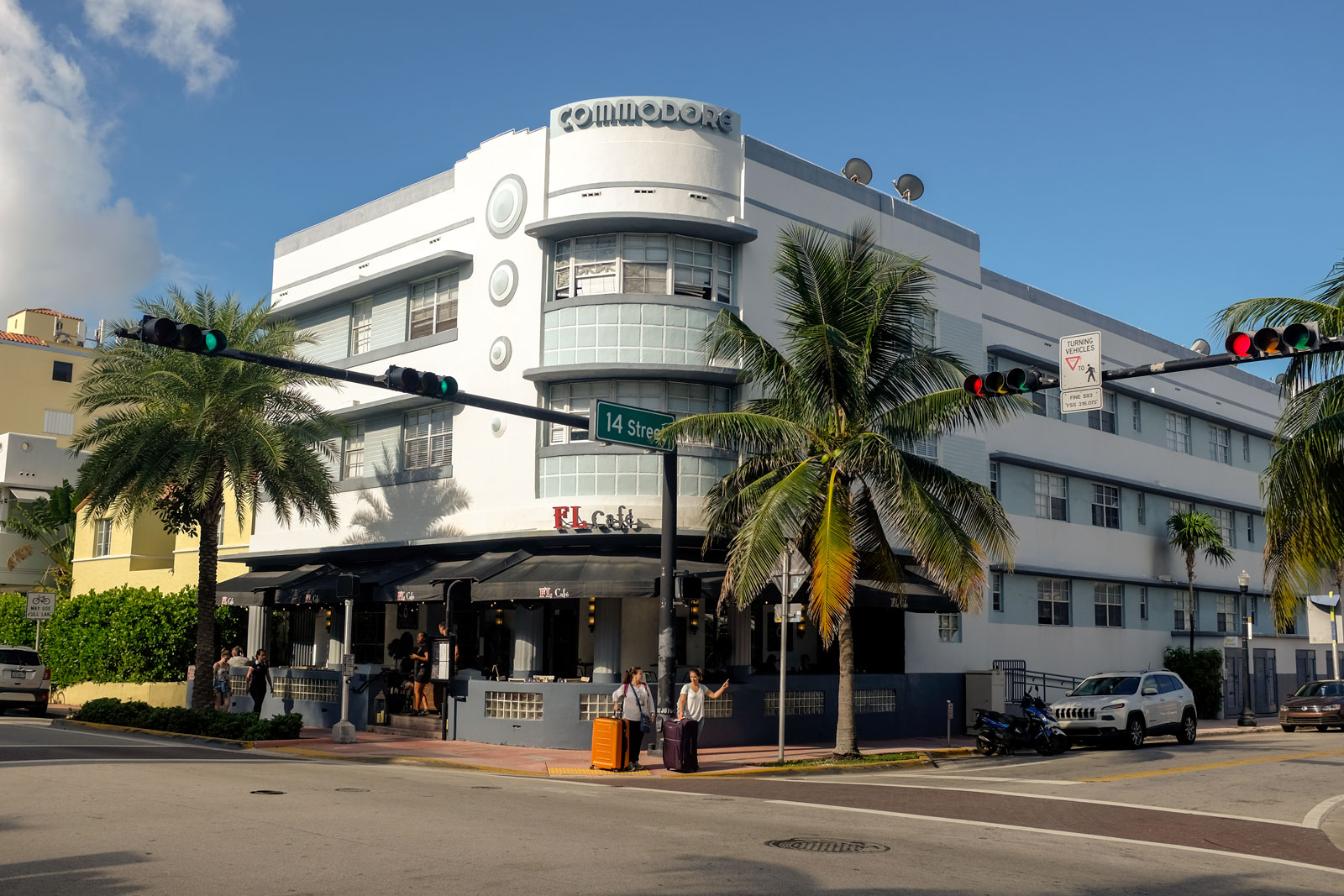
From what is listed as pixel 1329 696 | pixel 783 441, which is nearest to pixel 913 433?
pixel 783 441

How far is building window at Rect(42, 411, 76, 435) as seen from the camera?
59.9 m

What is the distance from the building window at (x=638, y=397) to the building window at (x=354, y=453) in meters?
7.37

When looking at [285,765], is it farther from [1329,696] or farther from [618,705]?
[1329,696]

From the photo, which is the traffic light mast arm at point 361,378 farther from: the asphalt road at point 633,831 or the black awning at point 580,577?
the asphalt road at point 633,831

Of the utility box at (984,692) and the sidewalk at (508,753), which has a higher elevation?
the utility box at (984,692)

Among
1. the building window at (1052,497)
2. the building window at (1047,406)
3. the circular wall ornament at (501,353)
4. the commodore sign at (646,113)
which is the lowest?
the building window at (1052,497)

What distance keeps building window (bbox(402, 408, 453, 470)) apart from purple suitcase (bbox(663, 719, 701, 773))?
1090 cm

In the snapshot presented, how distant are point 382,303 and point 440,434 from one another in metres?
4.32

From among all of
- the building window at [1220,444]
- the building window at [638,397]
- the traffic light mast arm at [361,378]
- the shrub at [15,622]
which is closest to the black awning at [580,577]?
the building window at [638,397]

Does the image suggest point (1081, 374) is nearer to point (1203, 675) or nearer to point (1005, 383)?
point (1005, 383)

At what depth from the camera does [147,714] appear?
25828 mm

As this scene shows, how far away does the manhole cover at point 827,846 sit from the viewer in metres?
10.8

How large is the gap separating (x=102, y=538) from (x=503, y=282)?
21.9 metres

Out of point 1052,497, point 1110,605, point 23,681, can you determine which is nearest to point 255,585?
point 23,681
